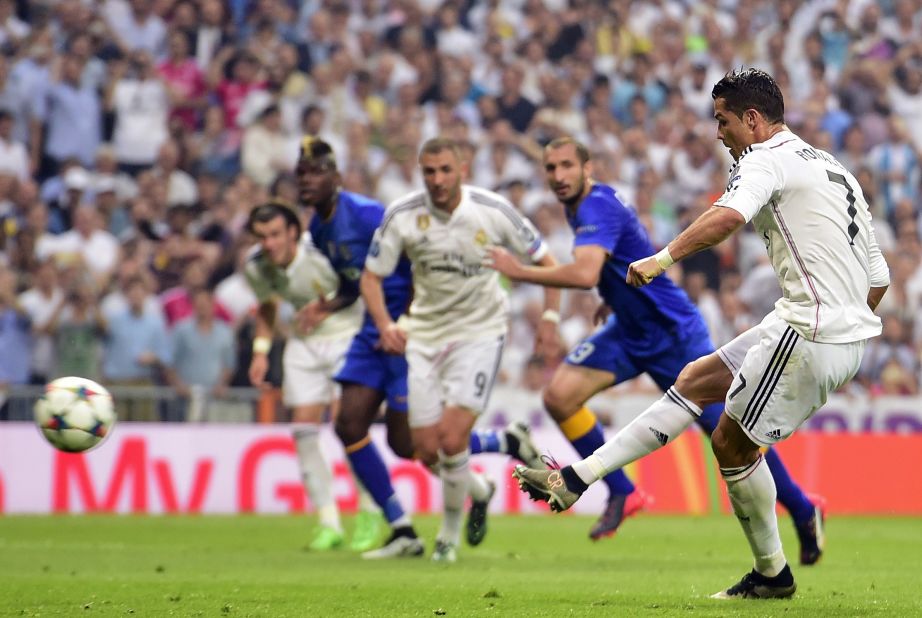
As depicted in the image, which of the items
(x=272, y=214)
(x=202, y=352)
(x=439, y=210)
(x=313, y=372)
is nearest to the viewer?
(x=439, y=210)

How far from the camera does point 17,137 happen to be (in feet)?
62.4

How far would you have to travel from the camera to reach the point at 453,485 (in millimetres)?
10430

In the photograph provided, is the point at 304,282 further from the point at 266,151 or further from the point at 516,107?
the point at 516,107

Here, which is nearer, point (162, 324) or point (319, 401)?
point (319, 401)

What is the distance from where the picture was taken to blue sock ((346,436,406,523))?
36.8ft

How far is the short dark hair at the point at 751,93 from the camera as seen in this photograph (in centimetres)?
720

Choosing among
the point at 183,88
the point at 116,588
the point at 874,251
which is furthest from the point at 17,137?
the point at 874,251

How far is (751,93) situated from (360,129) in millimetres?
12547

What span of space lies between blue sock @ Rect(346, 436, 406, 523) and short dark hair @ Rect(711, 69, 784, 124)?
16.2 ft

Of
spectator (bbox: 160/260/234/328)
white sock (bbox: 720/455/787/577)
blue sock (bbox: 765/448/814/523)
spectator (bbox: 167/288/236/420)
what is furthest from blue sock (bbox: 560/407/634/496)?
spectator (bbox: 160/260/234/328)

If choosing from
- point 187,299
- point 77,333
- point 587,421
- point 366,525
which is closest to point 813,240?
point 587,421

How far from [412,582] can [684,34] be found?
50.0ft

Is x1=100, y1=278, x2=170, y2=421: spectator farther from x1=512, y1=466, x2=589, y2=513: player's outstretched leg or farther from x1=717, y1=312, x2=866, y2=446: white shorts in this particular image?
x1=717, y1=312, x2=866, y2=446: white shorts

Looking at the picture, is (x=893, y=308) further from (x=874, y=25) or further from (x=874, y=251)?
(x=874, y=251)
